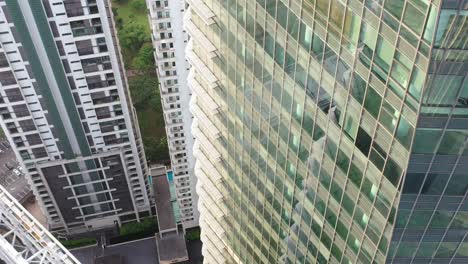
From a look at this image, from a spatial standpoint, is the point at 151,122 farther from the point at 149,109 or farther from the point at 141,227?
the point at 141,227

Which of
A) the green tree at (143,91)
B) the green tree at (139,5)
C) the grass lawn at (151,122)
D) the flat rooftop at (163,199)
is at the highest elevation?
the green tree at (139,5)

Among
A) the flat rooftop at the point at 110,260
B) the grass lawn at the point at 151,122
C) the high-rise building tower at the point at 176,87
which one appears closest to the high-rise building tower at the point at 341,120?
the high-rise building tower at the point at 176,87

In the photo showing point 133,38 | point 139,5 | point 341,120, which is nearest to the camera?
point 341,120

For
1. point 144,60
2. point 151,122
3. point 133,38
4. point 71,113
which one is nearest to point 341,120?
point 71,113

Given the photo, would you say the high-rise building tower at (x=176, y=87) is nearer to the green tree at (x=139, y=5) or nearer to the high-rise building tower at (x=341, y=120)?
the high-rise building tower at (x=341, y=120)

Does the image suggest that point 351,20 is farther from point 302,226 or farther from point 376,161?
point 302,226

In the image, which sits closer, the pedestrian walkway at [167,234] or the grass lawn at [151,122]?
the pedestrian walkway at [167,234]

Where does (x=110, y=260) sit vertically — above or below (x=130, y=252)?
above

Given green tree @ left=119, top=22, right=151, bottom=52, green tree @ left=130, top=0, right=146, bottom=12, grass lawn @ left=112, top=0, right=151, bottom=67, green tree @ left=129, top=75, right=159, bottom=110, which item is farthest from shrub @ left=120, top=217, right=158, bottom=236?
green tree @ left=130, top=0, right=146, bottom=12
